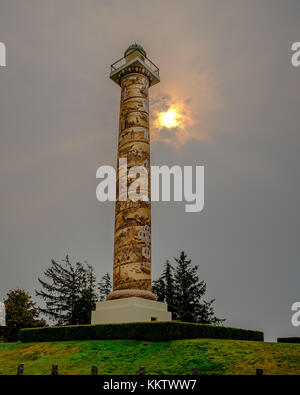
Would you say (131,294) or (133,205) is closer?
(131,294)

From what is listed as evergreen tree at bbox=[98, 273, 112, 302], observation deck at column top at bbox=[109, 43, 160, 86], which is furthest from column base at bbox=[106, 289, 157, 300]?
evergreen tree at bbox=[98, 273, 112, 302]

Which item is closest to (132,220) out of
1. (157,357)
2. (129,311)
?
(129,311)

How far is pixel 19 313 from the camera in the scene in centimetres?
3816

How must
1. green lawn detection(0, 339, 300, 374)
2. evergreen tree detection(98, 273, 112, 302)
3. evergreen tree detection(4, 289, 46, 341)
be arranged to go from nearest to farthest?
1. green lawn detection(0, 339, 300, 374)
2. evergreen tree detection(4, 289, 46, 341)
3. evergreen tree detection(98, 273, 112, 302)

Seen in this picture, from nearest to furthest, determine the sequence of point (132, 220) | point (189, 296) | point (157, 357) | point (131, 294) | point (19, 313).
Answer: point (157, 357)
point (131, 294)
point (132, 220)
point (19, 313)
point (189, 296)

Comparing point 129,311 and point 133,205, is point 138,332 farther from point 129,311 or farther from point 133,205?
point 133,205

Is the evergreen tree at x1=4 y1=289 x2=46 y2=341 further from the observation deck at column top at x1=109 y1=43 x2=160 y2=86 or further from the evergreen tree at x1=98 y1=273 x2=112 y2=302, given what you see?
the observation deck at column top at x1=109 y1=43 x2=160 y2=86

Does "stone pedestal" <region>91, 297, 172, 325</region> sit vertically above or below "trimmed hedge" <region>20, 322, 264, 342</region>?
above

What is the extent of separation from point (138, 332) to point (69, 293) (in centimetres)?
2777

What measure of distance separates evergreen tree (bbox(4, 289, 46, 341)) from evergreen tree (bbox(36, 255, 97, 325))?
3.34 metres

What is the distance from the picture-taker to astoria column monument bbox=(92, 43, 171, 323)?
22078mm

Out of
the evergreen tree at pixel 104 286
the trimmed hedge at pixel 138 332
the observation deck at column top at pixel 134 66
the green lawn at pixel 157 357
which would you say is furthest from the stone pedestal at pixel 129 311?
the evergreen tree at pixel 104 286
